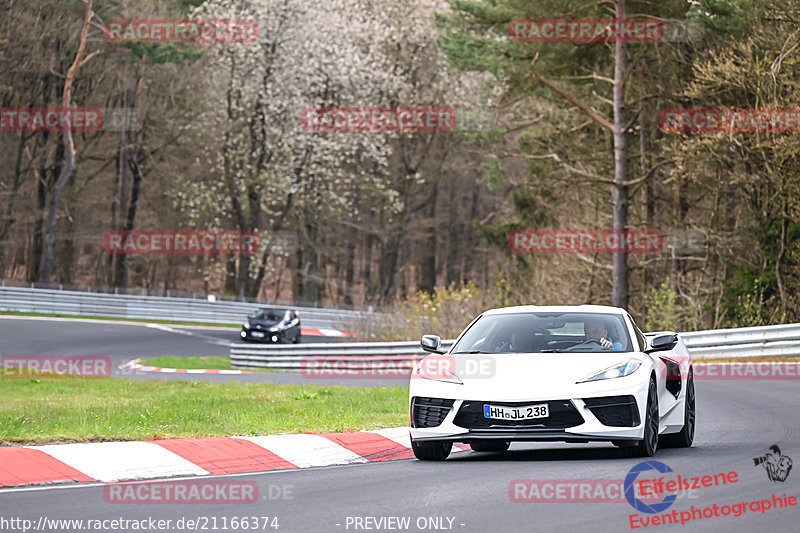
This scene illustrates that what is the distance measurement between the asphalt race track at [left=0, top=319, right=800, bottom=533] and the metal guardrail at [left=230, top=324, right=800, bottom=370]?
1367 centimetres

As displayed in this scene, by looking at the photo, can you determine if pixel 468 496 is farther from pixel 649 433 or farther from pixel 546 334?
pixel 546 334

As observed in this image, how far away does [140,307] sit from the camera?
178 ft

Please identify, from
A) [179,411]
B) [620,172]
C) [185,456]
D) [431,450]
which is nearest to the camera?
[185,456]

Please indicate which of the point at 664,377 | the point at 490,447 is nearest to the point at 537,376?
the point at 490,447

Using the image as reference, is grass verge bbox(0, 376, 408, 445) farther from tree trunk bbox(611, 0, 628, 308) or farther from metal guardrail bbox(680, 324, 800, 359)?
tree trunk bbox(611, 0, 628, 308)

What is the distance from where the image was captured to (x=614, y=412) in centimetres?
1028

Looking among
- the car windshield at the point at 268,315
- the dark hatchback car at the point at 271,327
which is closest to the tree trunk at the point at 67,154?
the car windshield at the point at 268,315

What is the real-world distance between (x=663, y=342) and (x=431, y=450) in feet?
7.61

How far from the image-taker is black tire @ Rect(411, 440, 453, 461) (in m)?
10.9

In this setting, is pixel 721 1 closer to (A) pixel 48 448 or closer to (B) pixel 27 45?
(A) pixel 48 448

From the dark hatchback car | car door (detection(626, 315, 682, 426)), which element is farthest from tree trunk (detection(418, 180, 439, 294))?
car door (detection(626, 315, 682, 426))

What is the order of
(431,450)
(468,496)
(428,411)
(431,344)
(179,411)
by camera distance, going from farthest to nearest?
1. (179,411)
2. (431,344)
3. (431,450)
4. (428,411)
5. (468,496)

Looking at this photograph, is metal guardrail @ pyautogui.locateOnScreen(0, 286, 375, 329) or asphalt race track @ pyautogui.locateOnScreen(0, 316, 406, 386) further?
metal guardrail @ pyautogui.locateOnScreen(0, 286, 375, 329)

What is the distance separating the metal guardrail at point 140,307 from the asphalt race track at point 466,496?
39.0 m
